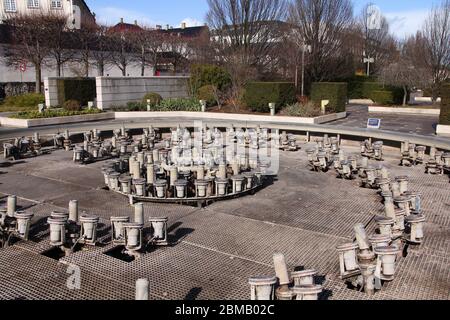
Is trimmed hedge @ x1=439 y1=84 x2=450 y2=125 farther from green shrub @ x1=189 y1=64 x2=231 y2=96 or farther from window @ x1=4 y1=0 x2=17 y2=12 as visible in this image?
window @ x1=4 y1=0 x2=17 y2=12

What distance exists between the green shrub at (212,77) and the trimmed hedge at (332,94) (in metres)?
6.73

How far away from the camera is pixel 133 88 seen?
28562 mm

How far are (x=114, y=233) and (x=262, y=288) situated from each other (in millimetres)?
3319

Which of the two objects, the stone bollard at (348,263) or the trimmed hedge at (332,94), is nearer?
the stone bollard at (348,263)

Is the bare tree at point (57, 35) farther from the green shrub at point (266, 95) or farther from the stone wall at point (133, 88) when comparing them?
the green shrub at point (266, 95)

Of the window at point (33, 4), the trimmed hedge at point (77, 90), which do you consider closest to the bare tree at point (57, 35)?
the trimmed hedge at point (77, 90)

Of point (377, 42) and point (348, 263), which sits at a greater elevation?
point (377, 42)

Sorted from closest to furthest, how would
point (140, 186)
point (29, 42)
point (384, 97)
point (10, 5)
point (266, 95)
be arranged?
point (140, 186) < point (266, 95) < point (29, 42) < point (384, 97) < point (10, 5)

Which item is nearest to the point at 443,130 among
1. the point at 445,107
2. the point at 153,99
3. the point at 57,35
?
the point at 445,107

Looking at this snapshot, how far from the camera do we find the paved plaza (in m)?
5.79

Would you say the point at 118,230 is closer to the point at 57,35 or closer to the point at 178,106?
the point at 178,106

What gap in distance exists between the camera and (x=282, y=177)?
12234 millimetres

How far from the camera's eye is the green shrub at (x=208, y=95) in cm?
2850
